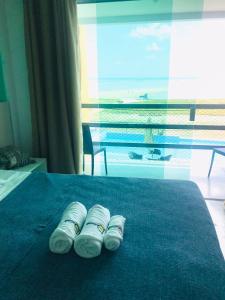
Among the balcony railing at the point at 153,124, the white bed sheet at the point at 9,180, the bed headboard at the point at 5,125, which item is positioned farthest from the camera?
the balcony railing at the point at 153,124

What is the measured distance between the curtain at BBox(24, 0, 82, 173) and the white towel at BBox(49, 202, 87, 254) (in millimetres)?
1598

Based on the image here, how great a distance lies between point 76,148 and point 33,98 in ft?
2.43

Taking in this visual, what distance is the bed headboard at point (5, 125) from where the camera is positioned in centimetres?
273

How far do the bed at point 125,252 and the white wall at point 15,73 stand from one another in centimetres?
146

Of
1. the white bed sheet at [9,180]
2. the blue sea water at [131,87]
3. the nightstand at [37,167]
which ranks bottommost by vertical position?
the nightstand at [37,167]

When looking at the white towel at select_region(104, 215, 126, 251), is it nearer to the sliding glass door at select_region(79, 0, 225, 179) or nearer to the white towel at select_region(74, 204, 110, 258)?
the white towel at select_region(74, 204, 110, 258)

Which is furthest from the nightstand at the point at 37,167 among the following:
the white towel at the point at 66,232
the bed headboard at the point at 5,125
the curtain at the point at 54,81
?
the white towel at the point at 66,232

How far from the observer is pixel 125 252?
1115 mm

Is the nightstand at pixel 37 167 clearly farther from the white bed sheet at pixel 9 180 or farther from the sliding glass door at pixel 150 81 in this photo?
the sliding glass door at pixel 150 81

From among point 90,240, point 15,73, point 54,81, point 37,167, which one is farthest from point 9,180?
point 15,73

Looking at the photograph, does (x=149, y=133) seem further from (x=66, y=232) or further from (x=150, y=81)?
(x=66, y=232)

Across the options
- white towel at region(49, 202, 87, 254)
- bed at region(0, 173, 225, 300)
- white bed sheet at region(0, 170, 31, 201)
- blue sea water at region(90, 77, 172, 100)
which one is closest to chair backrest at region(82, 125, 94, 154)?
blue sea water at region(90, 77, 172, 100)

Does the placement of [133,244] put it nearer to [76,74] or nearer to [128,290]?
[128,290]

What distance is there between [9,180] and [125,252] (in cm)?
120
